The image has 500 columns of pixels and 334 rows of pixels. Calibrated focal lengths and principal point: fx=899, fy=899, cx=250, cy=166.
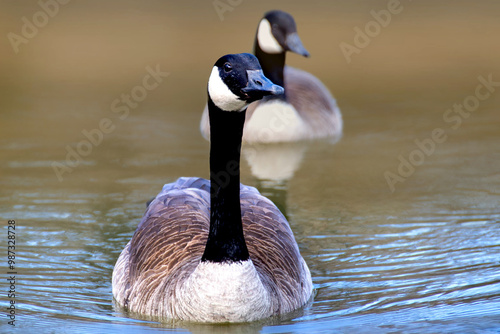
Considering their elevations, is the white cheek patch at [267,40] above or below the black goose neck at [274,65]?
above

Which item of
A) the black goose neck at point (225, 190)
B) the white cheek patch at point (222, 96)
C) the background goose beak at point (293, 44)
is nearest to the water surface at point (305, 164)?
the black goose neck at point (225, 190)

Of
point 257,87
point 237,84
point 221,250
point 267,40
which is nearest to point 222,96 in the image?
point 237,84

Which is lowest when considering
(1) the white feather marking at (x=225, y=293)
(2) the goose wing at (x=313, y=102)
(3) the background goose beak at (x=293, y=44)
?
(2) the goose wing at (x=313, y=102)

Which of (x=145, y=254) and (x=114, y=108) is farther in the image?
(x=114, y=108)

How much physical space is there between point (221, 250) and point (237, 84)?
3.71ft

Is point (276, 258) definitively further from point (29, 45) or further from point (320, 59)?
point (29, 45)

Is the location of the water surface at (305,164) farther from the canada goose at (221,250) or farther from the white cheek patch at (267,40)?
the white cheek patch at (267,40)

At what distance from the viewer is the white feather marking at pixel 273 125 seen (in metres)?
12.9

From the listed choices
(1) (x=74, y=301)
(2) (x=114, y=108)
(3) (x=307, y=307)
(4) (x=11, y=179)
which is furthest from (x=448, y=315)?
(2) (x=114, y=108)

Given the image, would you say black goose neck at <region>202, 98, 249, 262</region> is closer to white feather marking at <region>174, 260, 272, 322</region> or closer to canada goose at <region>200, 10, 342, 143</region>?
A: white feather marking at <region>174, 260, 272, 322</region>

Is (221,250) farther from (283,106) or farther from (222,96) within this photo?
(283,106)

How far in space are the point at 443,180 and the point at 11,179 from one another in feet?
15.8

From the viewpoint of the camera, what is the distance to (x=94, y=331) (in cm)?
599

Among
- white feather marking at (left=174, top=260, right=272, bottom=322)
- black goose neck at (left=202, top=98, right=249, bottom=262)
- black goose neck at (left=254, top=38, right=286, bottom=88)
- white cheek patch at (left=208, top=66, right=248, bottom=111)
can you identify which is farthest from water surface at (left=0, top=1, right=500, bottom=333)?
white cheek patch at (left=208, top=66, right=248, bottom=111)
